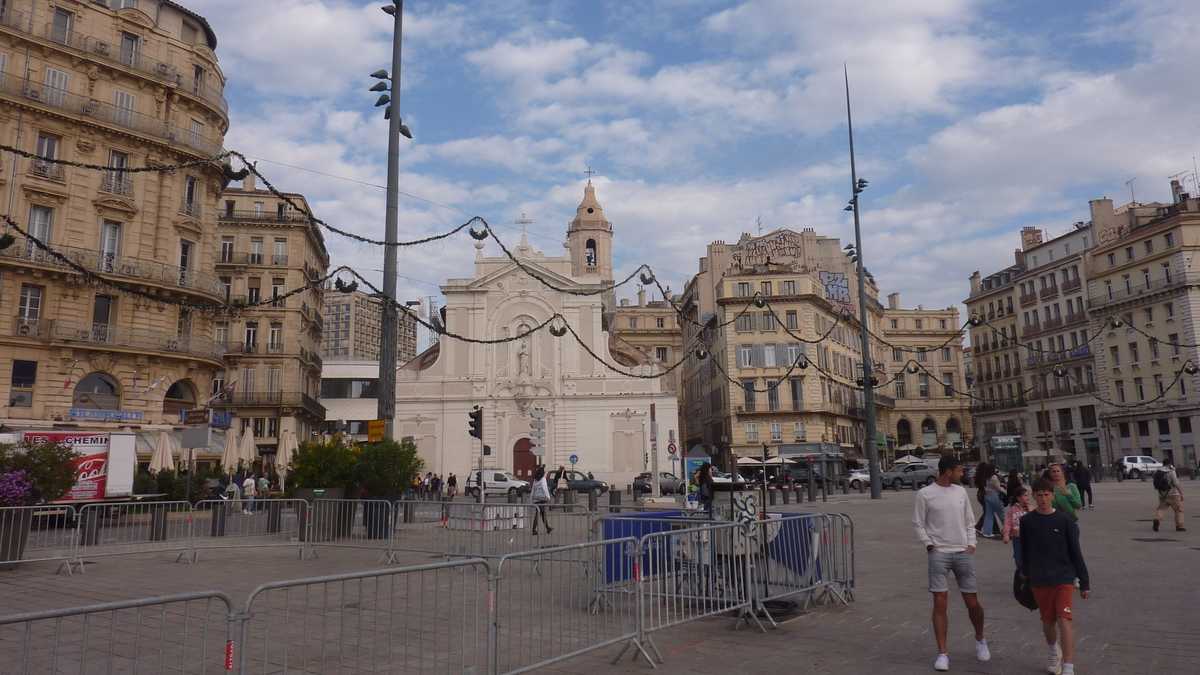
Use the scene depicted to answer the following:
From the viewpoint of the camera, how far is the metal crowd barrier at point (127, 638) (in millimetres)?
4254

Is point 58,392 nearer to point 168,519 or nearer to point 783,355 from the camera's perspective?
point 168,519

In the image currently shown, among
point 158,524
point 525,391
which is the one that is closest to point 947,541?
point 158,524

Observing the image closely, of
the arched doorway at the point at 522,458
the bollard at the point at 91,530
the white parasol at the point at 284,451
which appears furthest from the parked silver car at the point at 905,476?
the bollard at the point at 91,530

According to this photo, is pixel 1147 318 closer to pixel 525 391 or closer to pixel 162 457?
pixel 525 391

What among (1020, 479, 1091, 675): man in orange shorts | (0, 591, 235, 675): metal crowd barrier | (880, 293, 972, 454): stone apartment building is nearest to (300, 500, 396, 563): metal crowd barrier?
(0, 591, 235, 675): metal crowd barrier

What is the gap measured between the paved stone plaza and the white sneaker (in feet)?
0.65

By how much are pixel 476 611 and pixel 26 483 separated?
438 inches

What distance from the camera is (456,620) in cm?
592

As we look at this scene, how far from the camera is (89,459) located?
21438 mm

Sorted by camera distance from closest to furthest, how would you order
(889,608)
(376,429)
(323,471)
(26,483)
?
(889,608)
(26,483)
(376,429)
(323,471)

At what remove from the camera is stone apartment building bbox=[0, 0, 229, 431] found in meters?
29.1

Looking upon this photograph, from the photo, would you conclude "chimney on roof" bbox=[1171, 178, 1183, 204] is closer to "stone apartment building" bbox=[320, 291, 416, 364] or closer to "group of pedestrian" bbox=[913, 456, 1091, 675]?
"group of pedestrian" bbox=[913, 456, 1091, 675]

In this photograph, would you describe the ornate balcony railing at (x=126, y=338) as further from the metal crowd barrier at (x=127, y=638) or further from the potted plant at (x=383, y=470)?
the metal crowd barrier at (x=127, y=638)

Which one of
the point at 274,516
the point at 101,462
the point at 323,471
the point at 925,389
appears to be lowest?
the point at 274,516
